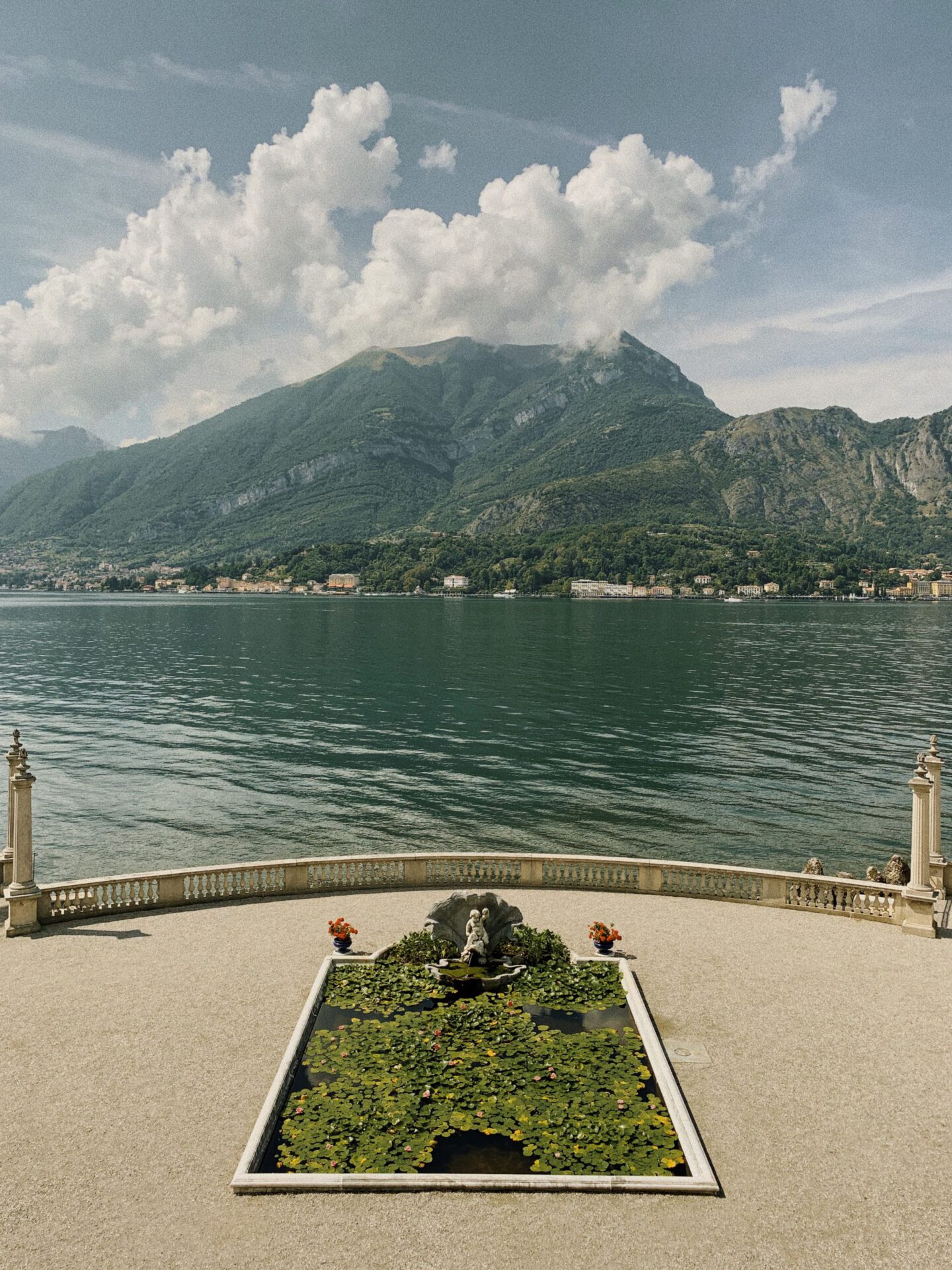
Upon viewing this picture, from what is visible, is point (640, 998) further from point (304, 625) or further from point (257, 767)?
point (304, 625)

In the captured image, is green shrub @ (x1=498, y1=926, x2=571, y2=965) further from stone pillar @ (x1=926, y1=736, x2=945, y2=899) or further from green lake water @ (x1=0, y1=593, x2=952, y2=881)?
green lake water @ (x1=0, y1=593, x2=952, y2=881)

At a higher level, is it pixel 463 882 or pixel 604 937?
pixel 604 937

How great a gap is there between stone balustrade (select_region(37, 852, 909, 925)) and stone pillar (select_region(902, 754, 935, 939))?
0.68ft

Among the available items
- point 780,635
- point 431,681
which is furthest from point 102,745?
point 780,635

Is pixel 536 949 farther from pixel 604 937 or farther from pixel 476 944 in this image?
pixel 604 937

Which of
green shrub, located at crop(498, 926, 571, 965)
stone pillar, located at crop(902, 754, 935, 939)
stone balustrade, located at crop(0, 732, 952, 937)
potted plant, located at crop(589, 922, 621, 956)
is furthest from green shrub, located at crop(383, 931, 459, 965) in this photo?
stone pillar, located at crop(902, 754, 935, 939)

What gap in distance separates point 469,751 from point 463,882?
1269 inches

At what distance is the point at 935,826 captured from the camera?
64.6 feet

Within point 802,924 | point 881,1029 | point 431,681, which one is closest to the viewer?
point 881,1029

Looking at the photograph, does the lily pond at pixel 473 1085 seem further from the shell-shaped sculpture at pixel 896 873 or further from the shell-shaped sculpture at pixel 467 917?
the shell-shaped sculpture at pixel 896 873

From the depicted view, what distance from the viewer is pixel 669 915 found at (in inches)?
801

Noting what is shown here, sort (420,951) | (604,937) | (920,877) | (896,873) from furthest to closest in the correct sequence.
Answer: (896,873) → (920,877) → (420,951) → (604,937)

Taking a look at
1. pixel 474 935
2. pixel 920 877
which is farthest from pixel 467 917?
pixel 920 877

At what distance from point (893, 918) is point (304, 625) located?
151752 millimetres
